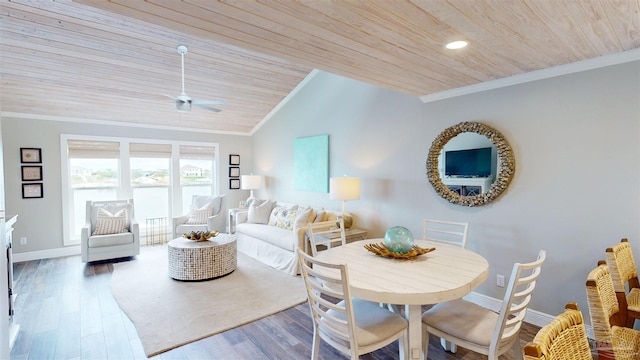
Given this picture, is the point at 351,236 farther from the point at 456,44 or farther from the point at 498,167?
the point at 456,44

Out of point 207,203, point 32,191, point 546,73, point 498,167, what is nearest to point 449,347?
point 498,167

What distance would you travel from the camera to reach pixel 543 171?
2689mm

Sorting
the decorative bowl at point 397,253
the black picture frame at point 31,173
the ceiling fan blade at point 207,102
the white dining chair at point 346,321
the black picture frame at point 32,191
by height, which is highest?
the ceiling fan blade at point 207,102

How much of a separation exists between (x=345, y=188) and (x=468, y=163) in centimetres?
154

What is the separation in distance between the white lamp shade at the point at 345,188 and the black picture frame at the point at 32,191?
4.70m

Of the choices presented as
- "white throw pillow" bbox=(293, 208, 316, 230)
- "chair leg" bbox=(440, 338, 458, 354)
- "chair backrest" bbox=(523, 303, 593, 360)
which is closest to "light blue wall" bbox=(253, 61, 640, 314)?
"white throw pillow" bbox=(293, 208, 316, 230)

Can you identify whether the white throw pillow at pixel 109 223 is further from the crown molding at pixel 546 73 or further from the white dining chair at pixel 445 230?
the crown molding at pixel 546 73

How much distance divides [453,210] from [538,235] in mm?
795

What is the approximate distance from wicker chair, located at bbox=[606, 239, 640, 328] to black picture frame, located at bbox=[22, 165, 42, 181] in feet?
22.8

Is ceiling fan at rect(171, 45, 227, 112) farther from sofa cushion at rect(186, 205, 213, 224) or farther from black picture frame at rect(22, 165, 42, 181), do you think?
black picture frame at rect(22, 165, 42, 181)

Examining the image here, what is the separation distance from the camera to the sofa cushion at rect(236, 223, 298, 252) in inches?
165

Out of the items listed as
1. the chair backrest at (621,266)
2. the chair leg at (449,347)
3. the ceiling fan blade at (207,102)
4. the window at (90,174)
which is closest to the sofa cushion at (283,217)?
the ceiling fan blade at (207,102)

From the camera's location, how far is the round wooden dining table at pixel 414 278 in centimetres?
163

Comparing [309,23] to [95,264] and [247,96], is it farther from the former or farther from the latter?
[95,264]
